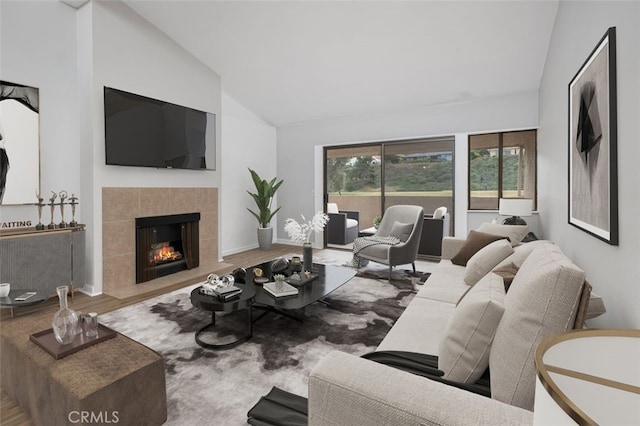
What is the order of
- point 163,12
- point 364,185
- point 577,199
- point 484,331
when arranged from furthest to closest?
point 364,185 < point 163,12 < point 577,199 < point 484,331

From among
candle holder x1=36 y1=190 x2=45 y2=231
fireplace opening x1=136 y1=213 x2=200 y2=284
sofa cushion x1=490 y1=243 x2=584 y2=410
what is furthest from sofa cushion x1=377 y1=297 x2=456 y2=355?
candle holder x1=36 y1=190 x2=45 y2=231

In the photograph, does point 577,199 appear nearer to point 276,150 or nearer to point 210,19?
point 210,19

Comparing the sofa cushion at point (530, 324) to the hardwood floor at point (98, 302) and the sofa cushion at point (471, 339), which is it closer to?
the sofa cushion at point (471, 339)

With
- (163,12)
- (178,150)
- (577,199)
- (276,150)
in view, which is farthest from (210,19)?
(577,199)

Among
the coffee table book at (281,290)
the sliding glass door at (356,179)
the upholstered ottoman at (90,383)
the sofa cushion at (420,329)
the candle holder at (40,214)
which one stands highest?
the sliding glass door at (356,179)

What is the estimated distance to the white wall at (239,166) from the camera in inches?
224

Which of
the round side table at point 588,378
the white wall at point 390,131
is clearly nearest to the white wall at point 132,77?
the white wall at point 390,131

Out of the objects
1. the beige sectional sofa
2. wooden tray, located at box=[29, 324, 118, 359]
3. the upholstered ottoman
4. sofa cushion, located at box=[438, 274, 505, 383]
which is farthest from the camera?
wooden tray, located at box=[29, 324, 118, 359]

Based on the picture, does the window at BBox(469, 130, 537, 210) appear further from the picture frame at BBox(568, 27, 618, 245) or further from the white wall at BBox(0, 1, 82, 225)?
the white wall at BBox(0, 1, 82, 225)

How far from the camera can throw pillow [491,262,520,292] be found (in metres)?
1.77

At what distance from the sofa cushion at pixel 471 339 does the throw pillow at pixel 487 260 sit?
1.18 metres

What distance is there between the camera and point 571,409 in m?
0.39

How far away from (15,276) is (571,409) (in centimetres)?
413

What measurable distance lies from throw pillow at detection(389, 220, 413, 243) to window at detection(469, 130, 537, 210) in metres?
1.39
